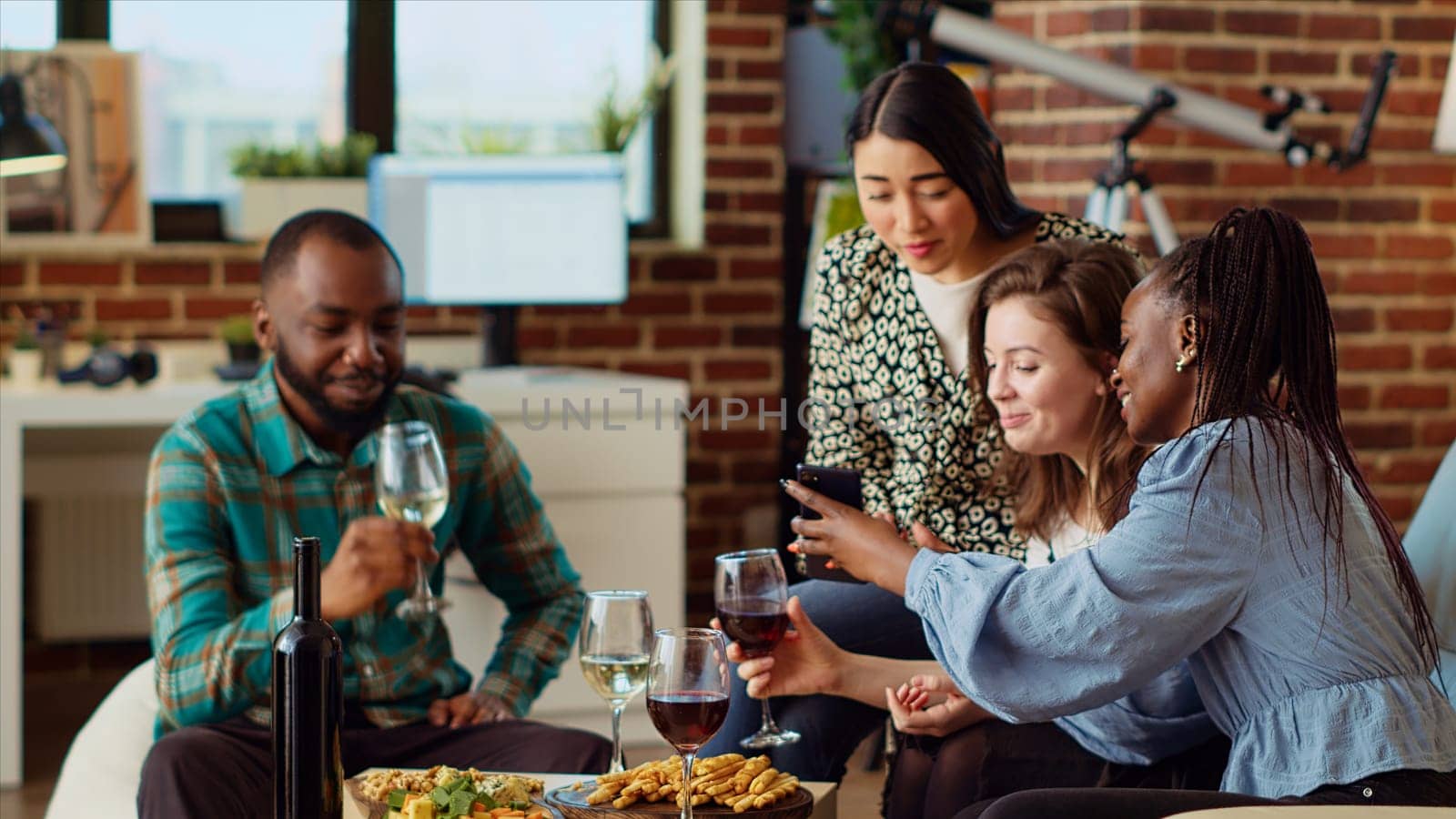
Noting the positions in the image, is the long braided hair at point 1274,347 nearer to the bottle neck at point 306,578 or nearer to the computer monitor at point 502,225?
the bottle neck at point 306,578

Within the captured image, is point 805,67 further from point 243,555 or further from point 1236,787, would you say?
point 1236,787

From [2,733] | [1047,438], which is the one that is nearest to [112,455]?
[2,733]

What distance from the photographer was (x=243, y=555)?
7.04 ft

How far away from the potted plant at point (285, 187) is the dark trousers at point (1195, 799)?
2785 millimetres

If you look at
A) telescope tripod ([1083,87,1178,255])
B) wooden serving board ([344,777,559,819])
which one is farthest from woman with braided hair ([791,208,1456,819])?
telescope tripod ([1083,87,1178,255])

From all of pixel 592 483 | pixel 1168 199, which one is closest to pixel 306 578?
pixel 592 483

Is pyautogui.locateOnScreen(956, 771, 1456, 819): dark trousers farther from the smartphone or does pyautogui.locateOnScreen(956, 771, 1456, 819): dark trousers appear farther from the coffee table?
the smartphone

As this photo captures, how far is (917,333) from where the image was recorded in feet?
7.87

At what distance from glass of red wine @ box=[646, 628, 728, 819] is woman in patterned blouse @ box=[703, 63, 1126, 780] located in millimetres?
684

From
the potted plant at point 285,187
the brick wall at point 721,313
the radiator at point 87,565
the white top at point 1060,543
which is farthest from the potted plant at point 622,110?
the white top at point 1060,543

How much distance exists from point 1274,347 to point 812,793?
0.64 metres

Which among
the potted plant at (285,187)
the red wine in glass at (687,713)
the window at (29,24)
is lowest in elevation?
the red wine in glass at (687,713)

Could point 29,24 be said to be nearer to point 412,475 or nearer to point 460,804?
point 412,475

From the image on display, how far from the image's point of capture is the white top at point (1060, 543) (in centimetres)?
210
